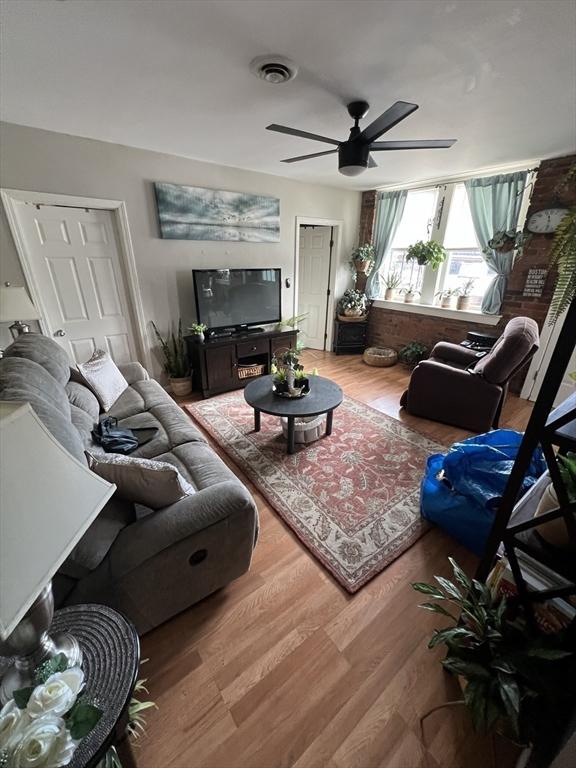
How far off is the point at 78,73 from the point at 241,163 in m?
1.90

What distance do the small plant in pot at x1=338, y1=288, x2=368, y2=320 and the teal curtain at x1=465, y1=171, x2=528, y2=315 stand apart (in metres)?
1.65

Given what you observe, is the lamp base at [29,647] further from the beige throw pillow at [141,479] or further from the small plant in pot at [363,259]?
the small plant in pot at [363,259]

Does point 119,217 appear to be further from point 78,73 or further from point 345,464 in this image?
point 345,464

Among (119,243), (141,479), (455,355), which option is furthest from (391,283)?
(141,479)

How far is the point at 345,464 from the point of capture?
238 cm

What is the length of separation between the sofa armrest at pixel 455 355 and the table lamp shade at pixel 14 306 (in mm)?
3795

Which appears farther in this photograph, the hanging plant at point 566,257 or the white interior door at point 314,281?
the white interior door at point 314,281

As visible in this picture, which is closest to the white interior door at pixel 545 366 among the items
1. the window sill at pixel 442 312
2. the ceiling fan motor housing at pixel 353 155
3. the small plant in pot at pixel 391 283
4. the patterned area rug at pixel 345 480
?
the window sill at pixel 442 312

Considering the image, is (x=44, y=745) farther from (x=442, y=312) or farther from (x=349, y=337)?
(x=349, y=337)

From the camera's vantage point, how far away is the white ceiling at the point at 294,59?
1260 mm

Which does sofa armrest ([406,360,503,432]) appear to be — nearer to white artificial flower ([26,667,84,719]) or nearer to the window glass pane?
the window glass pane

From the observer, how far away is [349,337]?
4973mm

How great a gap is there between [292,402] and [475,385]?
1.65 m

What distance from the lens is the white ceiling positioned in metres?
1.26
